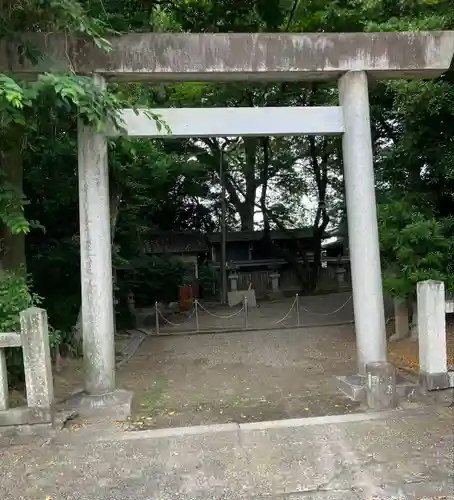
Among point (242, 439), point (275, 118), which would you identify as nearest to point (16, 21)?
point (275, 118)

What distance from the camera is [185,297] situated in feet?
64.8

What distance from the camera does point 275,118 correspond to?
19.5 feet

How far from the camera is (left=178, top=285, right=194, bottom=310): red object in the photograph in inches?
765

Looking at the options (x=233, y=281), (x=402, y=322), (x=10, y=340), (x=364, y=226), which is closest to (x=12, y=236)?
(x=10, y=340)

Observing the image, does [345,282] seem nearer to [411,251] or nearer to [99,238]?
[411,251]

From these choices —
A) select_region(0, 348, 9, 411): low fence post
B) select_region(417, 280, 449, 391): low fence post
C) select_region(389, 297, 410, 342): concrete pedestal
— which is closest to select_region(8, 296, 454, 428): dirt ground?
select_region(389, 297, 410, 342): concrete pedestal

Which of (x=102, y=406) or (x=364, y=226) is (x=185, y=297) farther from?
(x=364, y=226)

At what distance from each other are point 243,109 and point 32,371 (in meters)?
3.68

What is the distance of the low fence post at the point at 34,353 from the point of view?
186 inches

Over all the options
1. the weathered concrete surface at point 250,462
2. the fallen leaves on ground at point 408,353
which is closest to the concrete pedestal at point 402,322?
the fallen leaves on ground at point 408,353

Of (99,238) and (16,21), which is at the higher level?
(16,21)

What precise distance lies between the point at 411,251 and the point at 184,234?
17628mm

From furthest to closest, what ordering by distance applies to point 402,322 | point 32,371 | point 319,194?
point 319,194, point 402,322, point 32,371

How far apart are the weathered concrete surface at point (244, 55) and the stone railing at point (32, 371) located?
282 cm
